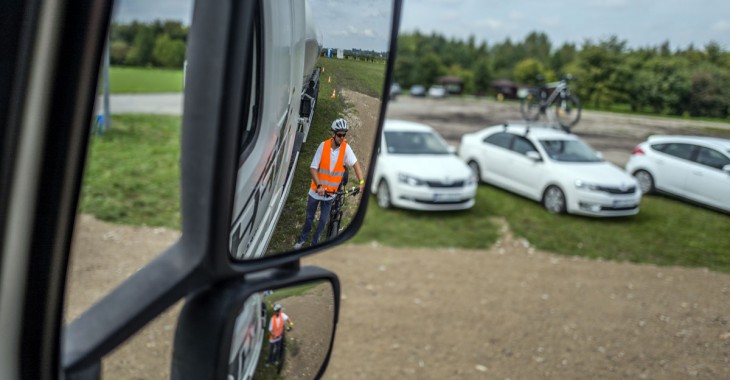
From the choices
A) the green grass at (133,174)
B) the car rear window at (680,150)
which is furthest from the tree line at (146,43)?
the green grass at (133,174)

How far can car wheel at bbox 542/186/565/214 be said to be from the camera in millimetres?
10094

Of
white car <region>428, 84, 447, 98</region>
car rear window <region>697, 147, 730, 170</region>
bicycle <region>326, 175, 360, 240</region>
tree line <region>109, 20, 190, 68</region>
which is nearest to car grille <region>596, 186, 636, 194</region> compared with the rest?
car rear window <region>697, 147, 730, 170</region>

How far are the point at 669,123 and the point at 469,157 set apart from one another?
26.9 ft

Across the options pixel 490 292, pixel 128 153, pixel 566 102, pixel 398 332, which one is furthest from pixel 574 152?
pixel 128 153

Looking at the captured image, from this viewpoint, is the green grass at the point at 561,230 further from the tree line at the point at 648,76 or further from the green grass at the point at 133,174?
the green grass at the point at 133,174

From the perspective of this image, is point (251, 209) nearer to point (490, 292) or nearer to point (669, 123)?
point (669, 123)

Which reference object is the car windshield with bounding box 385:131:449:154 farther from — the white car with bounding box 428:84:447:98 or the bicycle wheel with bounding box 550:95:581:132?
the white car with bounding box 428:84:447:98

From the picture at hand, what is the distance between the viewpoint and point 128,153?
1195 centimetres

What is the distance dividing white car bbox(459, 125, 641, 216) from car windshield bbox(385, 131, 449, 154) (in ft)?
4.32

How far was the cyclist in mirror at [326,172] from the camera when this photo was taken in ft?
2.62

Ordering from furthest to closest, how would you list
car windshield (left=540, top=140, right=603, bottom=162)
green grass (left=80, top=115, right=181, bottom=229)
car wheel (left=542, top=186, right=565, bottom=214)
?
car windshield (left=540, top=140, right=603, bottom=162), car wheel (left=542, top=186, right=565, bottom=214), green grass (left=80, top=115, right=181, bottom=229)

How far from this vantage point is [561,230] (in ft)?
30.9

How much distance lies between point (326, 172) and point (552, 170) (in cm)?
987

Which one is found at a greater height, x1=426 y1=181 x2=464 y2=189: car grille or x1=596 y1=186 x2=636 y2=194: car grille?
x1=596 y1=186 x2=636 y2=194: car grille
